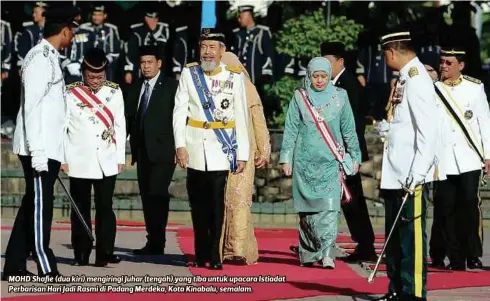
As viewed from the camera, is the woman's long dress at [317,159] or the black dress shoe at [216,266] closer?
the black dress shoe at [216,266]

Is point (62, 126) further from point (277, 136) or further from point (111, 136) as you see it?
point (277, 136)

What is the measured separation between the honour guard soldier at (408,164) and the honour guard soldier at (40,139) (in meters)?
2.53

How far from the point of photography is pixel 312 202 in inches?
563

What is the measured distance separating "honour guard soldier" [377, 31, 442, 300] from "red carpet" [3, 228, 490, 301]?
1.04m

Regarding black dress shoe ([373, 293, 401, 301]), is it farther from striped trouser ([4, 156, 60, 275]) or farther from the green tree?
the green tree

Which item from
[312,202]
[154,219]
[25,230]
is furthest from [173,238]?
[25,230]

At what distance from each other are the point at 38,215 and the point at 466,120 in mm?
3876

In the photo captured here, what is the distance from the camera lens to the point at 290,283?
12977 millimetres

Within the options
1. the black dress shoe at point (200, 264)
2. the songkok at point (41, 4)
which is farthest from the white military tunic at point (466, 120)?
the songkok at point (41, 4)

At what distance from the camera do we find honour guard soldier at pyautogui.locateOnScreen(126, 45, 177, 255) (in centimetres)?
1548

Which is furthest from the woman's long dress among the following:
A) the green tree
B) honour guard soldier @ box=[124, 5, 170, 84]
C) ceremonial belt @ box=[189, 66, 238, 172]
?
honour guard soldier @ box=[124, 5, 170, 84]

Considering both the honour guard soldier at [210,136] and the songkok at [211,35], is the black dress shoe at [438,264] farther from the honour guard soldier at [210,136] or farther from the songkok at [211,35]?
the songkok at [211,35]

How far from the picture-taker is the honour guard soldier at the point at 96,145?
1401 cm

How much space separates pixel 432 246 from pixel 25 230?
370 centimetres
